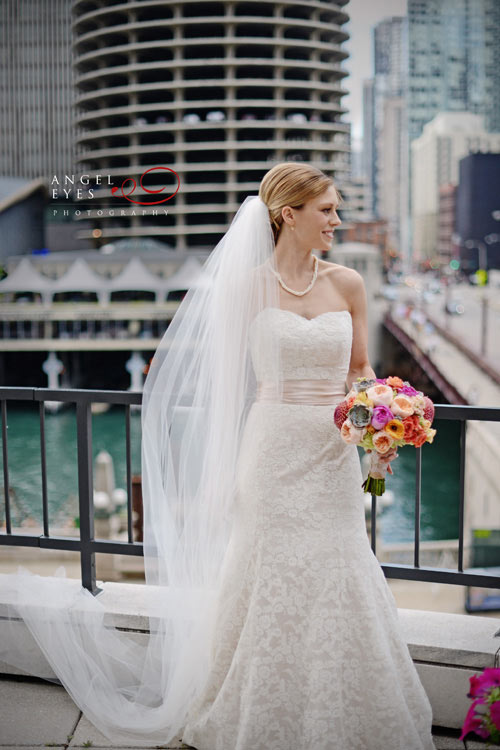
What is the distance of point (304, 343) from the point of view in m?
2.61

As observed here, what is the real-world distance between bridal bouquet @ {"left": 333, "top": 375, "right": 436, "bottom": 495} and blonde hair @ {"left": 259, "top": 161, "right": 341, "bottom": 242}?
691 mm

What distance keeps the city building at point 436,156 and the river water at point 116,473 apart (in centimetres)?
8052

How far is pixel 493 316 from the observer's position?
70.3 meters

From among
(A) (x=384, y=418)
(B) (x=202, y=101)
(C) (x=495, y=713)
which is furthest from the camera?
(B) (x=202, y=101)

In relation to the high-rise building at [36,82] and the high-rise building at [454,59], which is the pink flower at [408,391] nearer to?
the high-rise building at [36,82]

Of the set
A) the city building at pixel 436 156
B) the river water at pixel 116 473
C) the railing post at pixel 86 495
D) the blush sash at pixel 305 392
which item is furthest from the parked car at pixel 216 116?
the blush sash at pixel 305 392

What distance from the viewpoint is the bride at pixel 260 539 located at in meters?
2.43

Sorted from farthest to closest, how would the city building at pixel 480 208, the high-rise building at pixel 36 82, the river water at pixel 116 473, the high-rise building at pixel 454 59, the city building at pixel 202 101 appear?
the high-rise building at pixel 454 59, the city building at pixel 480 208, the high-rise building at pixel 36 82, the city building at pixel 202 101, the river water at pixel 116 473

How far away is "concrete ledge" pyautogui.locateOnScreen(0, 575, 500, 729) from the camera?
271cm

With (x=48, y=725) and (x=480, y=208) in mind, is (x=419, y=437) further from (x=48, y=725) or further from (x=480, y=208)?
(x=480, y=208)

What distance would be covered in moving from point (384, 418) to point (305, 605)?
67cm

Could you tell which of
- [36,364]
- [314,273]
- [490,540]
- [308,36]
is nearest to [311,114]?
[308,36]

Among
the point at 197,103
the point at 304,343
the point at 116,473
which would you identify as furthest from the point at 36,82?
the point at 304,343

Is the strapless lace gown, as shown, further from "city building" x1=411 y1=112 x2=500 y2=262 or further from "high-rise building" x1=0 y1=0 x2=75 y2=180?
"city building" x1=411 y1=112 x2=500 y2=262
